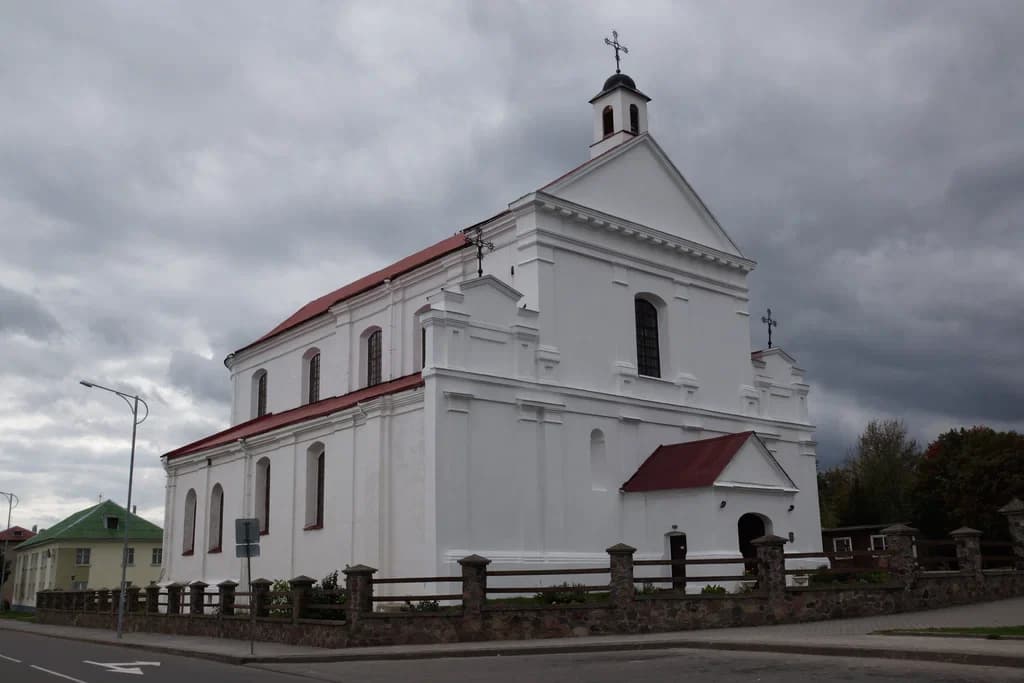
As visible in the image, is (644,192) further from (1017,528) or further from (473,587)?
(473,587)

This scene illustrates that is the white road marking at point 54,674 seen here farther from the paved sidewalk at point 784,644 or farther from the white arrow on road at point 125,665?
the paved sidewalk at point 784,644

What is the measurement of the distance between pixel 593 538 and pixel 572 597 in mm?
6352

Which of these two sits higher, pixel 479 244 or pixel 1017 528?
pixel 479 244

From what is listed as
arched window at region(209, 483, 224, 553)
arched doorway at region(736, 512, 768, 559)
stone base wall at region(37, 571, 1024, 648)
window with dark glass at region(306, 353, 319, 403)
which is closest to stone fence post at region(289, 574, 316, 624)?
stone base wall at region(37, 571, 1024, 648)

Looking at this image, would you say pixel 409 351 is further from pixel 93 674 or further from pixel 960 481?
pixel 960 481

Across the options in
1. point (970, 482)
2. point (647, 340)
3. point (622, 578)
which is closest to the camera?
point (622, 578)

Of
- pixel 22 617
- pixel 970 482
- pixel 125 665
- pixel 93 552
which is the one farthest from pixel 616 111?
pixel 93 552

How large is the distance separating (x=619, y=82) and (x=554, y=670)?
2476 cm

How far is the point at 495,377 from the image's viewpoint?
2836 centimetres

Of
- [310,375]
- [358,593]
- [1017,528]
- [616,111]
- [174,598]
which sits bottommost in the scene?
[174,598]

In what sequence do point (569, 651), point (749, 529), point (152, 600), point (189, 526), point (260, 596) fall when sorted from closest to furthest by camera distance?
point (569, 651) < point (260, 596) < point (749, 529) < point (152, 600) < point (189, 526)

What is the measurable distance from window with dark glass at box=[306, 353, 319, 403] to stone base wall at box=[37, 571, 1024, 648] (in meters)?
16.5

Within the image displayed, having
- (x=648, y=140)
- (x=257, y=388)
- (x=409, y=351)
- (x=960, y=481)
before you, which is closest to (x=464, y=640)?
(x=409, y=351)

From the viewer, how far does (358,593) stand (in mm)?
21172
